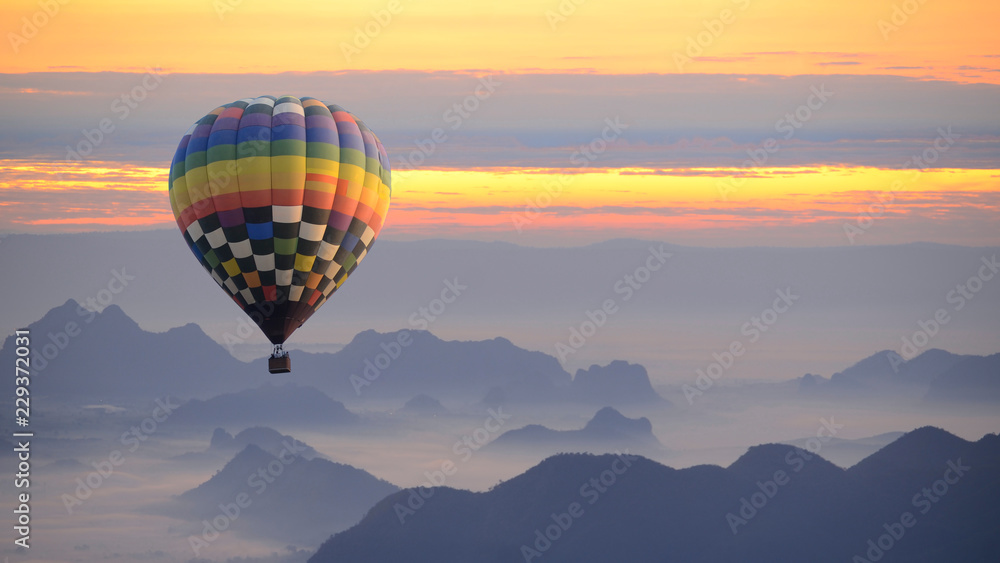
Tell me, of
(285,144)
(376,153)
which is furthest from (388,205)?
(285,144)

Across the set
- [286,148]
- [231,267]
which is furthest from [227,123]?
[231,267]

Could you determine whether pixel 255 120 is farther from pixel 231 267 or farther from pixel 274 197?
pixel 231 267

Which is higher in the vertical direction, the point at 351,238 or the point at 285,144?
the point at 285,144

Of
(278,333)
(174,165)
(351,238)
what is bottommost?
(278,333)

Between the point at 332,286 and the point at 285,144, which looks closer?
the point at 285,144

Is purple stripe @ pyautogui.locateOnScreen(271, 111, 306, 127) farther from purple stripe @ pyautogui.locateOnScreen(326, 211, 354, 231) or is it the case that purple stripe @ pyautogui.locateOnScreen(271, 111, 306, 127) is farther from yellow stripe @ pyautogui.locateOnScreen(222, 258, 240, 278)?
yellow stripe @ pyautogui.locateOnScreen(222, 258, 240, 278)

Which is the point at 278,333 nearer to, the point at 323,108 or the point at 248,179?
the point at 248,179
